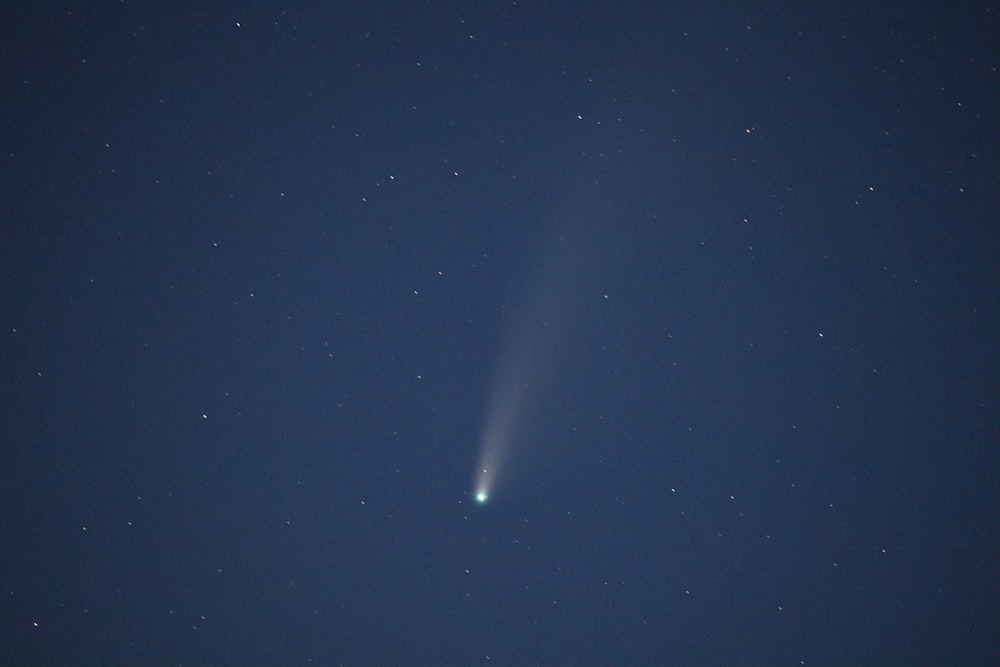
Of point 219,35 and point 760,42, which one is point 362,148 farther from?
point 760,42

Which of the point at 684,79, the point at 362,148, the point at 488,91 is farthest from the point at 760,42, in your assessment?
the point at 362,148

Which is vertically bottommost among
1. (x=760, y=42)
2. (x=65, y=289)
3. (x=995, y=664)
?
(x=995, y=664)

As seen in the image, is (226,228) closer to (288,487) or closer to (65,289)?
(65,289)

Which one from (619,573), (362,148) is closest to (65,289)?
(362,148)

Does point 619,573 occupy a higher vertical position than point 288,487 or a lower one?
lower

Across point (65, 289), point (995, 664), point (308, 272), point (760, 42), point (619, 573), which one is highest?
point (65, 289)

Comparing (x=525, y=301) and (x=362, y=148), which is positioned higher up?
(x=362, y=148)
